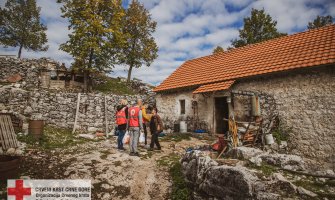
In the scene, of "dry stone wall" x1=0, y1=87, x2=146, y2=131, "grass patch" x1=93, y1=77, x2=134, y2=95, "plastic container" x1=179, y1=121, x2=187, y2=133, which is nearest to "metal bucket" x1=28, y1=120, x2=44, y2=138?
"dry stone wall" x1=0, y1=87, x2=146, y2=131

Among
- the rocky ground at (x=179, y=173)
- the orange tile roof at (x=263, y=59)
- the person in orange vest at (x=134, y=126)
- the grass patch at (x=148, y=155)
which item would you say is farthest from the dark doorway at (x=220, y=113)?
the person in orange vest at (x=134, y=126)

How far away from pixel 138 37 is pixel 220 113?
15723 mm

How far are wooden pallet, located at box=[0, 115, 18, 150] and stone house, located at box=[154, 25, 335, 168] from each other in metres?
9.13

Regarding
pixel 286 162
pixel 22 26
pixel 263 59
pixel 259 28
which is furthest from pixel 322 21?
pixel 22 26

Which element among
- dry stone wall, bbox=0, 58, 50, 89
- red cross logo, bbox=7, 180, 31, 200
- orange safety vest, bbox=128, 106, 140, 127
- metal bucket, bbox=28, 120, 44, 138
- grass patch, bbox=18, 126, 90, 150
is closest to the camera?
red cross logo, bbox=7, 180, 31, 200

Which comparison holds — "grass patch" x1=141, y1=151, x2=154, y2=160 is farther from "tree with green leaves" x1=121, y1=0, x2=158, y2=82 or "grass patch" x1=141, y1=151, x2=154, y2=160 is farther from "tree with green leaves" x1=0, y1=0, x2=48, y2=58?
"tree with green leaves" x1=0, y1=0, x2=48, y2=58

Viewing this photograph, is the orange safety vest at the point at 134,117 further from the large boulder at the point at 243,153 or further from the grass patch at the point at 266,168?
the grass patch at the point at 266,168

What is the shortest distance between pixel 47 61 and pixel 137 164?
2133cm

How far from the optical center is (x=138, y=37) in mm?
24781

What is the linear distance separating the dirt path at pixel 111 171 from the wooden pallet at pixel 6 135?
1164 mm

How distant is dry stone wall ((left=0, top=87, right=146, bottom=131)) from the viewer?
1237 centimetres

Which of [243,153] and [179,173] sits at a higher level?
[243,153]

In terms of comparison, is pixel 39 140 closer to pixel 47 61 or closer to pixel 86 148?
pixel 86 148

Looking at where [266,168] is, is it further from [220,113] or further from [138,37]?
[138,37]
